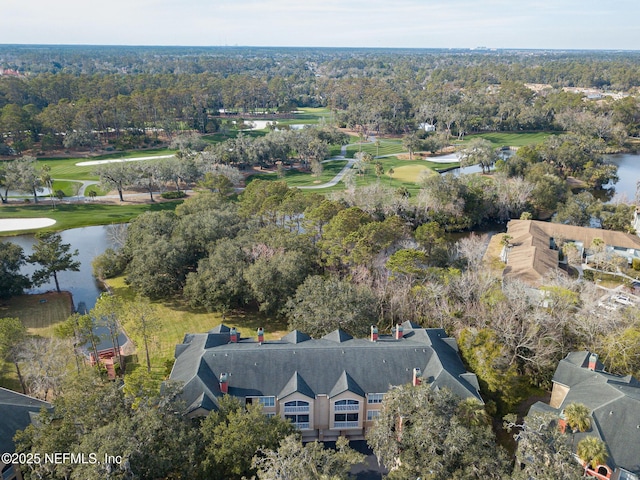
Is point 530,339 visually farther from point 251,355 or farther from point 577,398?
point 251,355

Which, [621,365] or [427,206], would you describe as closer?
[621,365]

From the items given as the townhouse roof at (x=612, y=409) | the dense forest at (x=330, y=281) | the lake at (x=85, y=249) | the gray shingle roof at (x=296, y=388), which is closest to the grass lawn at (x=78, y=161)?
the dense forest at (x=330, y=281)

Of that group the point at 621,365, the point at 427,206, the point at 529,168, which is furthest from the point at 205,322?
the point at 529,168

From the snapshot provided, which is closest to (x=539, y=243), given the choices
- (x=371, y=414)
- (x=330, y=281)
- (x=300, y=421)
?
(x=330, y=281)

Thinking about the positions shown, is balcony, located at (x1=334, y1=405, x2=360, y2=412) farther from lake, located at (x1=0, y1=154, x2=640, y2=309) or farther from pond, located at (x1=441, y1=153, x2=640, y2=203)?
pond, located at (x1=441, y1=153, x2=640, y2=203)

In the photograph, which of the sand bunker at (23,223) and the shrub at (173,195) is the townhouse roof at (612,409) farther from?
the sand bunker at (23,223)

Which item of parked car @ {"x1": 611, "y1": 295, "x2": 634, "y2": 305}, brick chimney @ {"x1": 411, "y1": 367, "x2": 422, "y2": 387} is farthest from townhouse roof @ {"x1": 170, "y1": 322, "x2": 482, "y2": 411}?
parked car @ {"x1": 611, "y1": 295, "x2": 634, "y2": 305}
